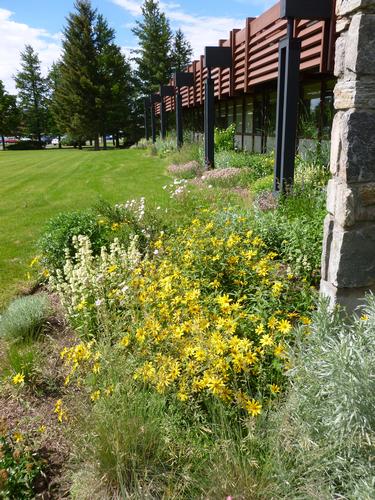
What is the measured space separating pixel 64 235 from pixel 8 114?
49.9m

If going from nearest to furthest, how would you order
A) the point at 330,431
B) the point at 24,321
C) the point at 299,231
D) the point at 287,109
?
the point at 330,431 → the point at 24,321 → the point at 299,231 → the point at 287,109

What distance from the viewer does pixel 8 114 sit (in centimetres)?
4828

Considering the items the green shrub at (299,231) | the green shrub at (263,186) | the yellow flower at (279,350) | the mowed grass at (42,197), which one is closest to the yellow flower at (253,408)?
the yellow flower at (279,350)

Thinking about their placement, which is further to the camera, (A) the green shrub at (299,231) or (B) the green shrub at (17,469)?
(A) the green shrub at (299,231)

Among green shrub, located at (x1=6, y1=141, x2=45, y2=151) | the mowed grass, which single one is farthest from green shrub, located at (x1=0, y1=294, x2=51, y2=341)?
green shrub, located at (x1=6, y1=141, x2=45, y2=151)

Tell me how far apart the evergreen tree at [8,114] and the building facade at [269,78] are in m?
39.7

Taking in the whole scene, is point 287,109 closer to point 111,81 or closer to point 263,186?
point 263,186

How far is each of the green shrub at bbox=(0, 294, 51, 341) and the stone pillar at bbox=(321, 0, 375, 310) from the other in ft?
7.97

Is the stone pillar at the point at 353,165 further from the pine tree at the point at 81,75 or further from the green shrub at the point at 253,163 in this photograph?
the pine tree at the point at 81,75

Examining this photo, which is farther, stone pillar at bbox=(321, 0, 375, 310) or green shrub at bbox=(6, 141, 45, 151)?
green shrub at bbox=(6, 141, 45, 151)

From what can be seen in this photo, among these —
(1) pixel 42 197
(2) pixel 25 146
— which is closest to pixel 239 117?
(1) pixel 42 197

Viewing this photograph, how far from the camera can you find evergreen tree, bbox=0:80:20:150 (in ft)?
156

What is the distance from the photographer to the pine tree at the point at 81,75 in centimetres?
3847

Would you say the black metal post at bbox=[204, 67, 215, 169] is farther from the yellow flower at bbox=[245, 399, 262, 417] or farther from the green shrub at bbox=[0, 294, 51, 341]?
the yellow flower at bbox=[245, 399, 262, 417]
